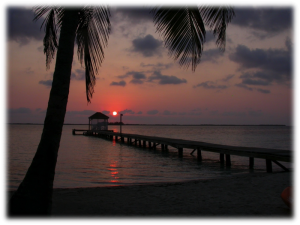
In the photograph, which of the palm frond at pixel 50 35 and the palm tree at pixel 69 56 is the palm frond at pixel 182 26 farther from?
the palm frond at pixel 50 35

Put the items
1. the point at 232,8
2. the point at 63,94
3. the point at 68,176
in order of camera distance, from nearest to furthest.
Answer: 1. the point at 63,94
2. the point at 232,8
3. the point at 68,176

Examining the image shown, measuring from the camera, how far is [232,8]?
3.93 metres

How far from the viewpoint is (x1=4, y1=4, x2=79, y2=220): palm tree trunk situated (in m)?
3.37

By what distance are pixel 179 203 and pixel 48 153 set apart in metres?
3.30

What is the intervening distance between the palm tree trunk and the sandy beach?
114 cm

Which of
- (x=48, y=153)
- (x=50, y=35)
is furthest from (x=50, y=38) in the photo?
(x=48, y=153)

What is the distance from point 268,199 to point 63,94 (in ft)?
16.5

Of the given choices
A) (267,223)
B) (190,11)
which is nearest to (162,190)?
(267,223)

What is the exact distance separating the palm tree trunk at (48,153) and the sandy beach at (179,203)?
1.14 meters

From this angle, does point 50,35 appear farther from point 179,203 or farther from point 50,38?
point 179,203

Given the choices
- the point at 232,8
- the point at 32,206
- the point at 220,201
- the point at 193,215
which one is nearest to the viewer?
the point at 32,206

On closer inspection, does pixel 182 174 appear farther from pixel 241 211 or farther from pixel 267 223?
pixel 267 223

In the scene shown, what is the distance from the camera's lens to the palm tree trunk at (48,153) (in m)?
3.37

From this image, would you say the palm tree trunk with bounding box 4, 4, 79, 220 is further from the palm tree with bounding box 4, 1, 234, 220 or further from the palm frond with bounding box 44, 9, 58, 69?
the palm frond with bounding box 44, 9, 58, 69
